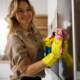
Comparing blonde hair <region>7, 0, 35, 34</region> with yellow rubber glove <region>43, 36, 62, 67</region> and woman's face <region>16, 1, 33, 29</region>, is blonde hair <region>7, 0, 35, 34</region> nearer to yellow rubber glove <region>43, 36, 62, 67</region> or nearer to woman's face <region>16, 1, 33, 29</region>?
woman's face <region>16, 1, 33, 29</region>

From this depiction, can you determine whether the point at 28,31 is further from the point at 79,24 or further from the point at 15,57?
the point at 79,24

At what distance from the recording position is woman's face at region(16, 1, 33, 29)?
1.50 m

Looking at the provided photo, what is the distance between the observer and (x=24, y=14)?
150 cm

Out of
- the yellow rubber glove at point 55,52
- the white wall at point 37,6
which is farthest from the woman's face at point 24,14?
the white wall at point 37,6

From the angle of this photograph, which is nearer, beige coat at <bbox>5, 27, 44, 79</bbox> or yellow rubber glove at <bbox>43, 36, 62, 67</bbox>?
yellow rubber glove at <bbox>43, 36, 62, 67</bbox>

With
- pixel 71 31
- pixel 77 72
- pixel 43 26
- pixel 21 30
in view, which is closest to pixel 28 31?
pixel 21 30

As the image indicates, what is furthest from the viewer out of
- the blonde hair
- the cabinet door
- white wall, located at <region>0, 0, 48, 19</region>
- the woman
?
white wall, located at <region>0, 0, 48, 19</region>

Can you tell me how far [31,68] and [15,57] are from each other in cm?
14

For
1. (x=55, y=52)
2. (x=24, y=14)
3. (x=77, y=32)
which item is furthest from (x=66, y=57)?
(x=24, y=14)

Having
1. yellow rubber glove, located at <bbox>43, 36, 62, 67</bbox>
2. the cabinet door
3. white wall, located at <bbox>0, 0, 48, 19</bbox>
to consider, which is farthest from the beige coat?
white wall, located at <bbox>0, 0, 48, 19</bbox>

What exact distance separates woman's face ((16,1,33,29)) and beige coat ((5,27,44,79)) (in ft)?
0.20

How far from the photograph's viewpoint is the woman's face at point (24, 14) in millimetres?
1497

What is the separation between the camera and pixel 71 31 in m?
1.20

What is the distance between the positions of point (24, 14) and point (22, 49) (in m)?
0.28
